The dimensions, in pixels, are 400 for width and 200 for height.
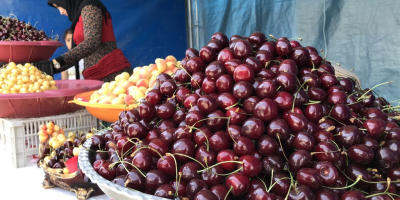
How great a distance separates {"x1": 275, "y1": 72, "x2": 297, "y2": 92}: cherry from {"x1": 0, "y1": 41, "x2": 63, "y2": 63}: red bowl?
2232 millimetres

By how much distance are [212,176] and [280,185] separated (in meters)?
0.14

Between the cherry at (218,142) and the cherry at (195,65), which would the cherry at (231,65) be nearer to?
the cherry at (195,65)

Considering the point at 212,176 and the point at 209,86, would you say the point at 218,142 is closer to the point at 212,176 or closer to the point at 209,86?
the point at 212,176

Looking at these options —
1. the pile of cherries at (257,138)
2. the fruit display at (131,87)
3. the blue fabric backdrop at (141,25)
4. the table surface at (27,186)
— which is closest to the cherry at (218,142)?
the pile of cherries at (257,138)

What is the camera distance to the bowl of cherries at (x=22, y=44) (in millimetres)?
2447

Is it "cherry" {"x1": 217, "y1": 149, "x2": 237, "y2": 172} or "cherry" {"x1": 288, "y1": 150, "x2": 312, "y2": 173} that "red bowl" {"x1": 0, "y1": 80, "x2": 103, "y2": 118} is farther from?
"cherry" {"x1": 288, "y1": 150, "x2": 312, "y2": 173}

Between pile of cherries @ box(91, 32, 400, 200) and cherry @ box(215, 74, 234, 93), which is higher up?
cherry @ box(215, 74, 234, 93)

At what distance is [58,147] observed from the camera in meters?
1.62

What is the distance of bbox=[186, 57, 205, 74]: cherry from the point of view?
3.14ft

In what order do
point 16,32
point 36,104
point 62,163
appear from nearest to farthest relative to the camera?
1. point 62,163
2. point 36,104
3. point 16,32

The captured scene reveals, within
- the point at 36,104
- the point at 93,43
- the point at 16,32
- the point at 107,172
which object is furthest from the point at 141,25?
the point at 107,172

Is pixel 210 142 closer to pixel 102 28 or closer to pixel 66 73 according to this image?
pixel 102 28

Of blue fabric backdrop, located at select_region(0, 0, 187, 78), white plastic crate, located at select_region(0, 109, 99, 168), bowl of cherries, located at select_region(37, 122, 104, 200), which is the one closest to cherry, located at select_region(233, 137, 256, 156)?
bowl of cherries, located at select_region(37, 122, 104, 200)

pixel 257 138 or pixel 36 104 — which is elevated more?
pixel 257 138
